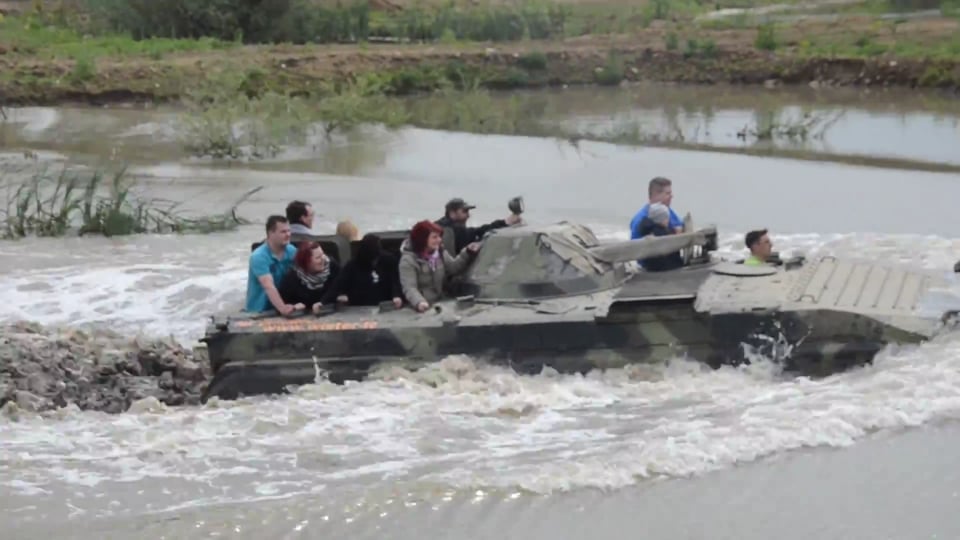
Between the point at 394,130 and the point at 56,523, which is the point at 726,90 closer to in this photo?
the point at 394,130

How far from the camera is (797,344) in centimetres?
1166

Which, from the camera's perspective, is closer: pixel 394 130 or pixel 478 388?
pixel 478 388

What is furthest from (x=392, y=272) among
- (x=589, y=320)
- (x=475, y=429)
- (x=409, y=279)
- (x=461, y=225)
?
(x=475, y=429)

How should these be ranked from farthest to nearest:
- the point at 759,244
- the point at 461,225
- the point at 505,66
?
the point at 505,66 → the point at 461,225 → the point at 759,244

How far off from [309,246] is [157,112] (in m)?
21.8

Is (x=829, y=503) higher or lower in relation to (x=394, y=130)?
lower

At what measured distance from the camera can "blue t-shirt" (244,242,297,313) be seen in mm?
12859

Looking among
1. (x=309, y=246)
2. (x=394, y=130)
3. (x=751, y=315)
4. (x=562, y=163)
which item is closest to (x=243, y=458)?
(x=309, y=246)

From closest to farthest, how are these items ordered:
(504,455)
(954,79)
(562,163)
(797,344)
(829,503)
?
(829,503) → (504,455) → (797,344) → (562,163) → (954,79)

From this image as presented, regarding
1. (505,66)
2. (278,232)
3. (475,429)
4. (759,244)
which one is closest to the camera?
(475,429)

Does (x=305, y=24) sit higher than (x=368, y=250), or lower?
higher

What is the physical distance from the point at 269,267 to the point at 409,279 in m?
1.26

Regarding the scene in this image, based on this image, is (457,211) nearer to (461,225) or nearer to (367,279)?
(461,225)

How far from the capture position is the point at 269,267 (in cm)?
1301
